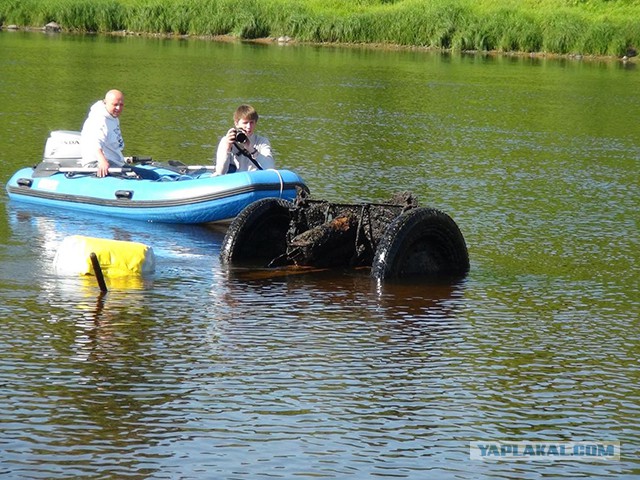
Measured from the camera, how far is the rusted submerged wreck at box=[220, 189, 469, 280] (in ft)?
34.6

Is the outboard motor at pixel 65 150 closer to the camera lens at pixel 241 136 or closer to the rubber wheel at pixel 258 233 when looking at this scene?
the camera lens at pixel 241 136

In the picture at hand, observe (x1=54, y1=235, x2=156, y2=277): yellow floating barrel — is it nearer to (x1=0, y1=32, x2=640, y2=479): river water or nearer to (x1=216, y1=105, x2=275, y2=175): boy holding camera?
(x1=0, y1=32, x2=640, y2=479): river water

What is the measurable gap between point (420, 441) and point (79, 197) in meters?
7.30

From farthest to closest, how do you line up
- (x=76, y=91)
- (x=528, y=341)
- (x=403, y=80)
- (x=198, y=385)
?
(x=403, y=80) < (x=76, y=91) < (x=528, y=341) < (x=198, y=385)

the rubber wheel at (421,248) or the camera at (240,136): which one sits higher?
the camera at (240,136)

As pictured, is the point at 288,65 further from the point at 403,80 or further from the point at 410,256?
the point at 410,256

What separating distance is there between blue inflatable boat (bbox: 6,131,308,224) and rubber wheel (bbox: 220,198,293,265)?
1002 mm

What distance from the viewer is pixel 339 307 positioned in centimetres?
985

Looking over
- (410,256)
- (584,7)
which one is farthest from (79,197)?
(584,7)

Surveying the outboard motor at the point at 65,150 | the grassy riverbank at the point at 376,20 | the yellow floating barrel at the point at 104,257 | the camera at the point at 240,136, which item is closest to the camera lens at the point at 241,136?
the camera at the point at 240,136

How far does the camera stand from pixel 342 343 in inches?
348

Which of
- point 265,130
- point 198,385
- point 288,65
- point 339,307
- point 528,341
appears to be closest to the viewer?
point 198,385

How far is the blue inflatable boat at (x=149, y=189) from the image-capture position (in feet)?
40.9

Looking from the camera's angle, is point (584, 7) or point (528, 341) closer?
point (528, 341)
